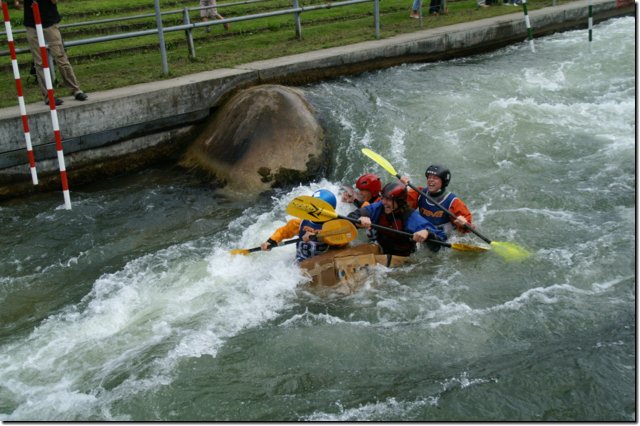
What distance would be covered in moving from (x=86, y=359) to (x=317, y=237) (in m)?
2.23

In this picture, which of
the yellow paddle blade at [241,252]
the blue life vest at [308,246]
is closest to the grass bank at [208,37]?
the yellow paddle blade at [241,252]

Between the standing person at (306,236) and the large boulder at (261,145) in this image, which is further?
the large boulder at (261,145)

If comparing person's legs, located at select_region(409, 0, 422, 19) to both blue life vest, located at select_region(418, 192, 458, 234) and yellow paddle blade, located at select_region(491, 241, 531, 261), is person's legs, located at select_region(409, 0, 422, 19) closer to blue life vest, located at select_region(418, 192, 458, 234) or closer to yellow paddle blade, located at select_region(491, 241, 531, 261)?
blue life vest, located at select_region(418, 192, 458, 234)

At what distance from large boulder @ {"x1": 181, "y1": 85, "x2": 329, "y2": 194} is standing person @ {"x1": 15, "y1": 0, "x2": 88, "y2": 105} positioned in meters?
1.61

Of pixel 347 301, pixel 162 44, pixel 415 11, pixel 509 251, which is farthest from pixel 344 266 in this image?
pixel 415 11

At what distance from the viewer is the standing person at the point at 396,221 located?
625 cm

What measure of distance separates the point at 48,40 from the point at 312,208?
13.3ft

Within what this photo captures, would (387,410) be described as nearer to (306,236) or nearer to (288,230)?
(306,236)

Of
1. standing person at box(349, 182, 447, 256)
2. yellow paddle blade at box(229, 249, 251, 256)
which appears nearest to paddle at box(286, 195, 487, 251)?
standing person at box(349, 182, 447, 256)

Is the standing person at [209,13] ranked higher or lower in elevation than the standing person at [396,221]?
higher

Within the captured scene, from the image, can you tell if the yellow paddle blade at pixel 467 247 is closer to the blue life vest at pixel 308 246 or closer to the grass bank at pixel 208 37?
the blue life vest at pixel 308 246

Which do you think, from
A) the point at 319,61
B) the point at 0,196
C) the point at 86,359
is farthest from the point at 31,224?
the point at 319,61

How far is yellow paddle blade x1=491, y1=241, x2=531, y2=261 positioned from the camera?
6.43 m

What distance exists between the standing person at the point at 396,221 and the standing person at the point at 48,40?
3.92 meters
